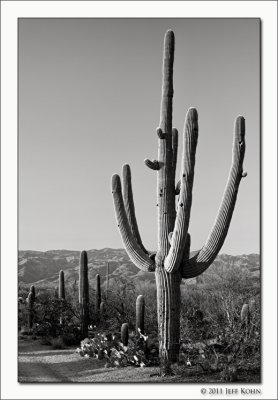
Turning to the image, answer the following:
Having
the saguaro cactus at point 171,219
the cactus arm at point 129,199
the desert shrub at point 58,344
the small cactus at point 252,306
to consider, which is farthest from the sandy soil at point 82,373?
the small cactus at point 252,306

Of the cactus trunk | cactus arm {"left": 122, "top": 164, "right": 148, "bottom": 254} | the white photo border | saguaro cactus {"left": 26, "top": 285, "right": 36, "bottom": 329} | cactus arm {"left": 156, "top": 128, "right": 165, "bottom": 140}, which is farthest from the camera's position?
saguaro cactus {"left": 26, "top": 285, "right": 36, "bottom": 329}

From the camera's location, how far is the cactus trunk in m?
7.55

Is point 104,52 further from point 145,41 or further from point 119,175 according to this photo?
point 119,175

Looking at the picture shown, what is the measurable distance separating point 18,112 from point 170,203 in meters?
2.56

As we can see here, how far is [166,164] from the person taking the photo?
307 inches

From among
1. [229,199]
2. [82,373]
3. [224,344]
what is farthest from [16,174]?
[224,344]

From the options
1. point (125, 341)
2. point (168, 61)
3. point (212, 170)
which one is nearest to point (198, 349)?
point (125, 341)

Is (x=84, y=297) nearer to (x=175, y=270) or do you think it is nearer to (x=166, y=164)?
(x=175, y=270)

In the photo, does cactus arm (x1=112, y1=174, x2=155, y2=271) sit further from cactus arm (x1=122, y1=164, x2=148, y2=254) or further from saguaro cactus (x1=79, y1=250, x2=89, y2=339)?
saguaro cactus (x1=79, y1=250, x2=89, y2=339)

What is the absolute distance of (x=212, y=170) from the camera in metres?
8.28

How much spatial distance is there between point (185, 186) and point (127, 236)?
60.1 inches

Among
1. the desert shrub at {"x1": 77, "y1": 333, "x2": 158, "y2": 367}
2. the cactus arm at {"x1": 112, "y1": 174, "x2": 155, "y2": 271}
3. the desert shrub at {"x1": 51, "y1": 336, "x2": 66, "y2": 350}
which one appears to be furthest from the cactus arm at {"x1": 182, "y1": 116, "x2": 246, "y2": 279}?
the desert shrub at {"x1": 51, "y1": 336, "x2": 66, "y2": 350}

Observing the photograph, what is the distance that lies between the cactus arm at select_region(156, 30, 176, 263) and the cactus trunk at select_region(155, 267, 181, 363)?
13.6 inches

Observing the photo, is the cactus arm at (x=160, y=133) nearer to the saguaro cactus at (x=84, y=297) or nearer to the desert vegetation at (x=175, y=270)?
the desert vegetation at (x=175, y=270)
